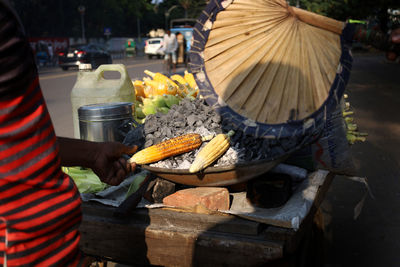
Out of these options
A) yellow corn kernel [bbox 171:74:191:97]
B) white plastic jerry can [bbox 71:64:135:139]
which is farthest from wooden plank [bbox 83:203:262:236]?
yellow corn kernel [bbox 171:74:191:97]

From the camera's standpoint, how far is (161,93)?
14.9ft

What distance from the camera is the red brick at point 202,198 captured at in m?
2.07

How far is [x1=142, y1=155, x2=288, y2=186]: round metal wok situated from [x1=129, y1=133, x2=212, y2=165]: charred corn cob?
56mm

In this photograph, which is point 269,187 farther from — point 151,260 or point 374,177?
point 374,177

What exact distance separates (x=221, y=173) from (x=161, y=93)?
2.58 m

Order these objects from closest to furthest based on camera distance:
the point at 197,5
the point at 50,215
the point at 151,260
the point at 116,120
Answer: the point at 50,215 → the point at 151,260 → the point at 116,120 → the point at 197,5

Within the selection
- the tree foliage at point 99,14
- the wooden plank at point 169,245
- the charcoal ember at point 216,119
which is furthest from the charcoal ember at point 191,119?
the tree foliage at point 99,14

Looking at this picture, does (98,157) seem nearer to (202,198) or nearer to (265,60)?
(202,198)

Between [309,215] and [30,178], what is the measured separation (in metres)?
1.52

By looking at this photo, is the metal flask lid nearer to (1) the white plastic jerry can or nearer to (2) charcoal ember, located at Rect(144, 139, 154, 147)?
(2) charcoal ember, located at Rect(144, 139, 154, 147)

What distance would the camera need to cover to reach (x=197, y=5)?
7506cm

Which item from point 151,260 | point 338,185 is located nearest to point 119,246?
point 151,260

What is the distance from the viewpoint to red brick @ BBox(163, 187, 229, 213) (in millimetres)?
2072

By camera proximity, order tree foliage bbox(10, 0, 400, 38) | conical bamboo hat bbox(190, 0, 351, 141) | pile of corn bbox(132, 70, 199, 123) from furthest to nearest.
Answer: tree foliage bbox(10, 0, 400, 38) → pile of corn bbox(132, 70, 199, 123) → conical bamboo hat bbox(190, 0, 351, 141)
